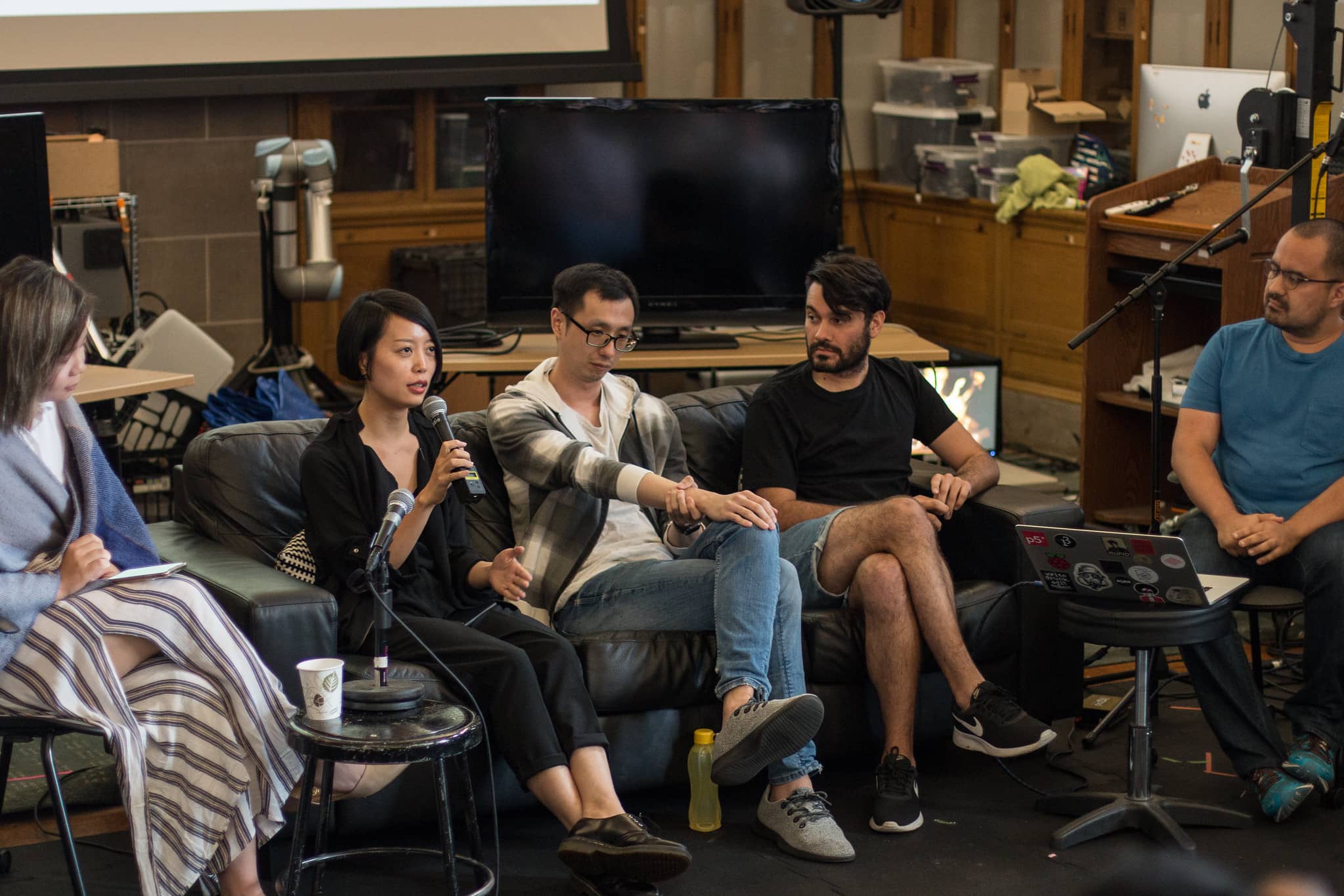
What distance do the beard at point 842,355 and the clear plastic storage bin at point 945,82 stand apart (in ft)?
12.3

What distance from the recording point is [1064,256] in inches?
247

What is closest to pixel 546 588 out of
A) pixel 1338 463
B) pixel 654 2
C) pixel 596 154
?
pixel 1338 463

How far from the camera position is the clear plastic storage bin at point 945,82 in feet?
22.6

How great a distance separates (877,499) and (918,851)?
0.80m

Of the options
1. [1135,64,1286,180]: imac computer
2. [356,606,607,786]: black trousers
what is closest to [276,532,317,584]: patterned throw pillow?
Result: [356,606,607,786]: black trousers

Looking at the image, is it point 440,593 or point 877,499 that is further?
point 877,499

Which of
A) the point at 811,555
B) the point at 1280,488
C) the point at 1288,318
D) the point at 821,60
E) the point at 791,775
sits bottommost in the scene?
the point at 791,775

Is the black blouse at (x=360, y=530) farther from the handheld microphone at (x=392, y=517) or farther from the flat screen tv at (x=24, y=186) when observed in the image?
the flat screen tv at (x=24, y=186)

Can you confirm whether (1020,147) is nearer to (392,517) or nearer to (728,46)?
(728,46)

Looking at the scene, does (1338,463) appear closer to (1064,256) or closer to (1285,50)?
(1285,50)

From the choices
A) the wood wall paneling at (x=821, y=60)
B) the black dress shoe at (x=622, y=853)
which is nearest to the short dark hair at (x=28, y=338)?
the black dress shoe at (x=622, y=853)

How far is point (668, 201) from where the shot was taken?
16.2 feet

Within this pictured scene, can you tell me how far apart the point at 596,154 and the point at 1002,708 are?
2.39 meters

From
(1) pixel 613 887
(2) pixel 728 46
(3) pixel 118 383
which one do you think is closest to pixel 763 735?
(1) pixel 613 887
